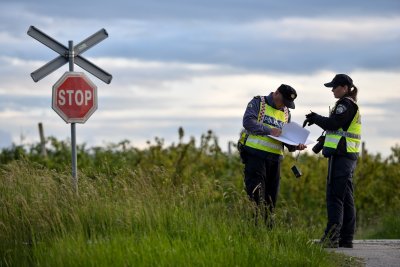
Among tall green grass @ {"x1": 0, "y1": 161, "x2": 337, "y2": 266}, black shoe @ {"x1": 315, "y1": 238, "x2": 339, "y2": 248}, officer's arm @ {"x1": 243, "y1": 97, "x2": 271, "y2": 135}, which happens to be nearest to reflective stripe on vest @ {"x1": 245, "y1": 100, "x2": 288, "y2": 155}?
officer's arm @ {"x1": 243, "y1": 97, "x2": 271, "y2": 135}

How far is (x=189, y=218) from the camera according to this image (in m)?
13.2

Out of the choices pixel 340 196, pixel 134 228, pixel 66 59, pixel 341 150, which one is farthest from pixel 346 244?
pixel 66 59

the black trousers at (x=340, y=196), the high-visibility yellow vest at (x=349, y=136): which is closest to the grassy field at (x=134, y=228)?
the black trousers at (x=340, y=196)

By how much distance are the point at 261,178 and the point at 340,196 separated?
44.1 inches

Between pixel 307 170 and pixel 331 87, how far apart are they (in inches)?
A: 595

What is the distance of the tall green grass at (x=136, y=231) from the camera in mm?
11828

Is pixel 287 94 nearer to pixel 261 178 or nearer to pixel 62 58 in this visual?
pixel 261 178

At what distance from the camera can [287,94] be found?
1420cm

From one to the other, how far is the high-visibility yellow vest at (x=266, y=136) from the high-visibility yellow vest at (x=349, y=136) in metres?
0.70

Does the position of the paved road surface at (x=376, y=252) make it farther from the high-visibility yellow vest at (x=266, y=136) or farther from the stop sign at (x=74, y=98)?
the stop sign at (x=74, y=98)

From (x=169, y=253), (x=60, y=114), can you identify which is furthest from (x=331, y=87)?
(x=60, y=114)

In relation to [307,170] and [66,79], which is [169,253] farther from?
[307,170]

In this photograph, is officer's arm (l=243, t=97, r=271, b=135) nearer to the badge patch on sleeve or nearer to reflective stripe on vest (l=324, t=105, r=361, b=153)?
reflective stripe on vest (l=324, t=105, r=361, b=153)

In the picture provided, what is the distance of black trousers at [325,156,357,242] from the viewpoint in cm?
1434
